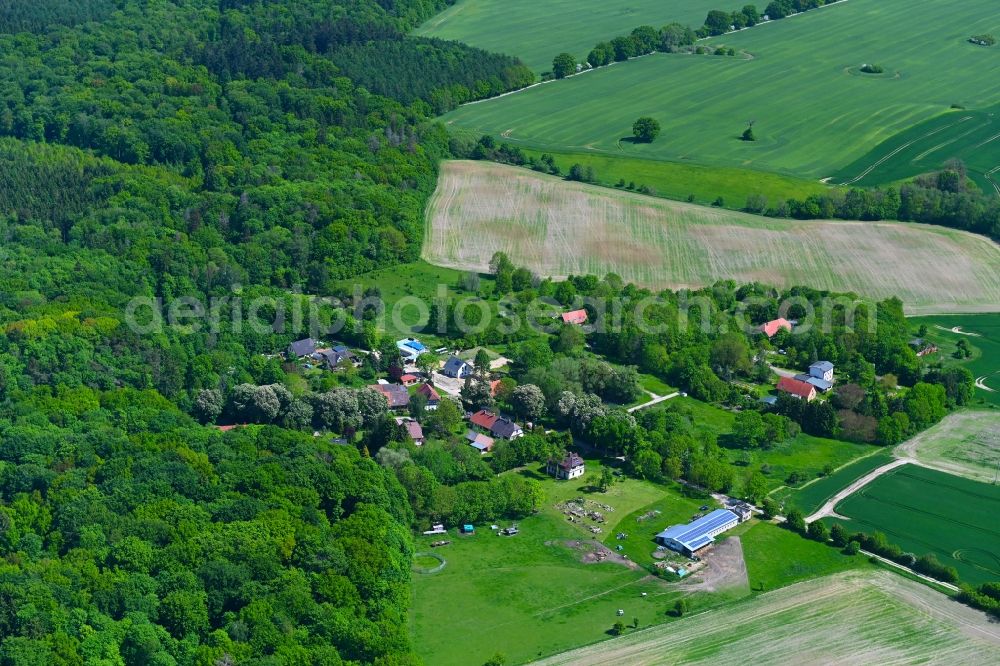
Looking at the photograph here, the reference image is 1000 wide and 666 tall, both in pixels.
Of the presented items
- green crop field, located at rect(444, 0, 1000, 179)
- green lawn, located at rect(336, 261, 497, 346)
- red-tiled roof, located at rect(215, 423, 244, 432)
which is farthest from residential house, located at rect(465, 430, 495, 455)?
green crop field, located at rect(444, 0, 1000, 179)

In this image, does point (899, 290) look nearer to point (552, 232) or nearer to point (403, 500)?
point (552, 232)

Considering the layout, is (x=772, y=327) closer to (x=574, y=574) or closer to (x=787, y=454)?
(x=787, y=454)

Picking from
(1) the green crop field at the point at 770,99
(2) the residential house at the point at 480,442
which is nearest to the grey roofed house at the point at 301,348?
(2) the residential house at the point at 480,442

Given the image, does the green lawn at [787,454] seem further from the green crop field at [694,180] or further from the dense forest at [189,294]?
the green crop field at [694,180]

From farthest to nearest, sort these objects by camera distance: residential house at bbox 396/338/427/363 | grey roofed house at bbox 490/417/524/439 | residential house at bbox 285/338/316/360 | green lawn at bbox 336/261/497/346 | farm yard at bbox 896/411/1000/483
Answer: green lawn at bbox 336/261/497/346 < residential house at bbox 396/338/427/363 < residential house at bbox 285/338/316/360 < grey roofed house at bbox 490/417/524/439 < farm yard at bbox 896/411/1000/483

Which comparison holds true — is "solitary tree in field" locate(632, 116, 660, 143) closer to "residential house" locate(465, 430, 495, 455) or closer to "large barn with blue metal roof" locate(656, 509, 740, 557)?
"residential house" locate(465, 430, 495, 455)

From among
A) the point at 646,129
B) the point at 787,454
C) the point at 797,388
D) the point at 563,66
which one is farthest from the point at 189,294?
the point at 563,66

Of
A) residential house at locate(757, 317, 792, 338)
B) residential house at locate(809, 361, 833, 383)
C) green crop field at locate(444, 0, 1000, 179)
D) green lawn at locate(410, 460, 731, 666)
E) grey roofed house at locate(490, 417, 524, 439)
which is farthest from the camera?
green crop field at locate(444, 0, 1000, 179)
